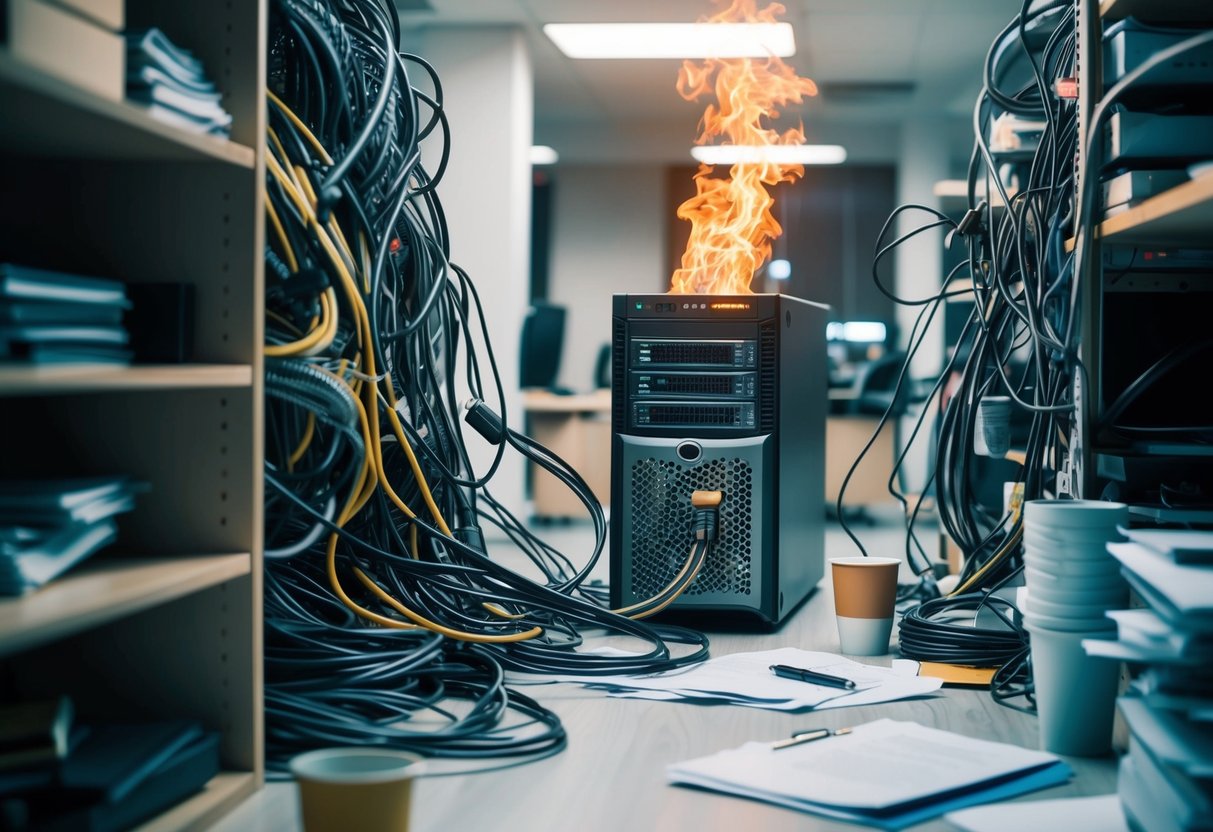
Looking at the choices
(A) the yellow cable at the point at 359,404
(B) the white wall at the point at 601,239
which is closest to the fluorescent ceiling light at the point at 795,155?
(B) the white wall at the point at 601,239

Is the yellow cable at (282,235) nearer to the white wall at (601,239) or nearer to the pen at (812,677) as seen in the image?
the pen at (812,677)

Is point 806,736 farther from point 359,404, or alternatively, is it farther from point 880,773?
point 359,404

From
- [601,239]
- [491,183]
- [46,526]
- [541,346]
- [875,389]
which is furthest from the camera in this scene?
[601,239]

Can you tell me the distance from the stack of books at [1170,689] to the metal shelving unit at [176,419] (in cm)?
81

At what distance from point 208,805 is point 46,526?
11.5 inches

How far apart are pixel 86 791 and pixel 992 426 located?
155 cm

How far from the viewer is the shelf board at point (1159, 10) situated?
1357mm

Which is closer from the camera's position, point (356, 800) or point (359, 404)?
point (356, 800)

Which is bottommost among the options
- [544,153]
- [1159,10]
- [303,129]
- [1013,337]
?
[1013,337]

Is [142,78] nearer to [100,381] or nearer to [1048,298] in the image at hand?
[100,381]

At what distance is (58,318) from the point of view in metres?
0.94

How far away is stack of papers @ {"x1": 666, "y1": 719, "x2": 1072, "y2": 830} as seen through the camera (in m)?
1.04

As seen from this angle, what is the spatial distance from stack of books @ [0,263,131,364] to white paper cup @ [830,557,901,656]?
1.17m

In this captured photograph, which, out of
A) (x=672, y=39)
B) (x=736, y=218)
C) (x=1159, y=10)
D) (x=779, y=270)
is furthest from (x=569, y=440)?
(x=1159, y=10)
